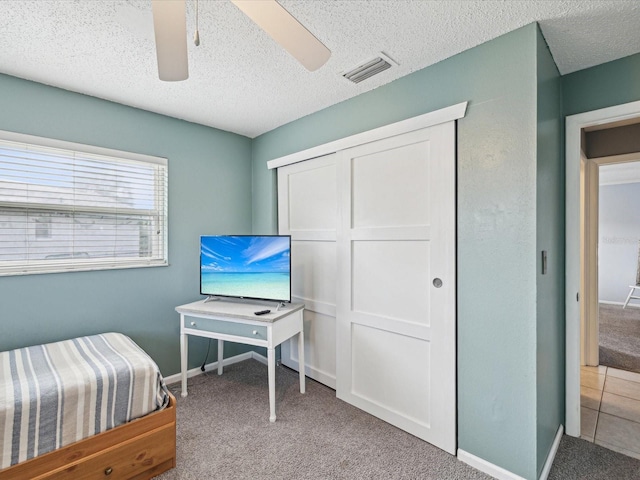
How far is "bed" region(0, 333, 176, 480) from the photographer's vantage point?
4.68 ft

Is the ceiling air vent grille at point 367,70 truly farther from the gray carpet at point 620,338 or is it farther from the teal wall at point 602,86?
the gray carpet at point 620,338

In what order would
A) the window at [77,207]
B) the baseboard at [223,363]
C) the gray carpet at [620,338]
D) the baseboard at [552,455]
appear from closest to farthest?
the baseboard at [552,455] → the window at [77,207] → the baseboard at [223,363] → the gray carpet at [620,338]

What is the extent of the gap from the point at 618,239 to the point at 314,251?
21.3ft

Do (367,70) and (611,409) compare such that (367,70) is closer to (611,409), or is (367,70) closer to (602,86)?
(602,86)

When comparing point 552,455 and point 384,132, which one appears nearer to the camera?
point 552,455

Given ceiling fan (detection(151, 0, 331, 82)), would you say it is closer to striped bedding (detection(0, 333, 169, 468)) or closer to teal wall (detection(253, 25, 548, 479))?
teal wall (detection(253, 25, 548, 479))

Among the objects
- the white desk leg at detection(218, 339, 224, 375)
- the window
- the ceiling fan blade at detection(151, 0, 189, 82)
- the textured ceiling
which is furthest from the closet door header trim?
the white desk leg at detection(218, 339, 224, 375)

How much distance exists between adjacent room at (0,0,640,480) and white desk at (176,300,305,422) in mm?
21

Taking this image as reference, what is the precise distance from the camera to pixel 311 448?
195 cm

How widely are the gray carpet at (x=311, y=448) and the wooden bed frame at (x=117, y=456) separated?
134 millimetres

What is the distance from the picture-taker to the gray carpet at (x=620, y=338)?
3.23 metres

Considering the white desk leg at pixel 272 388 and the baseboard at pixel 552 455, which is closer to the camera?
the baseboard at pixel 552 455

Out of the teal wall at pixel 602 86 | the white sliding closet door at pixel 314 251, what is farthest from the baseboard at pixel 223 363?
the teal wall at pixel 602 86

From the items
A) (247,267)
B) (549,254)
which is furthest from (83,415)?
(549,254)
